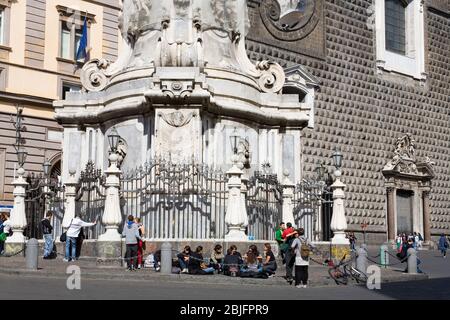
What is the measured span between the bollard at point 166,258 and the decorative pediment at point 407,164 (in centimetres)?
2707

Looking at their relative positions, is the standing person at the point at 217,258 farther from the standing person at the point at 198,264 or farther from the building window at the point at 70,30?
the building window at the point at 70,30

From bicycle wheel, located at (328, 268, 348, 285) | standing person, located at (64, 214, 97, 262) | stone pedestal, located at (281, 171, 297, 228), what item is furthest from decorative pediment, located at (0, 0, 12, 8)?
bicycle wheel, located at (328, 268, 348, 285)

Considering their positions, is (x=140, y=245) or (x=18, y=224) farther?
(x=18, y=224)

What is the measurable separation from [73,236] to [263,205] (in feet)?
14.4

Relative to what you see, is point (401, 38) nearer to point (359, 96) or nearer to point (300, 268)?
point (359, 96)

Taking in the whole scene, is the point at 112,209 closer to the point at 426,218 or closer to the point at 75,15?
the point at 75,15

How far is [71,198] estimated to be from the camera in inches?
673

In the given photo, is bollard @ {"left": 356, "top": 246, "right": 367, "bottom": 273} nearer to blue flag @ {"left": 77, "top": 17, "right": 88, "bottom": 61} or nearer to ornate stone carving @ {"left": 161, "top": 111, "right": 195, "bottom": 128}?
ornate stone carving @ {"left": 161, "top": 111, "right": 195, "bottom": 128}

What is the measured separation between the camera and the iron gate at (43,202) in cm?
1773

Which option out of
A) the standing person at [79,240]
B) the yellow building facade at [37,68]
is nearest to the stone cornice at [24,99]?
the yellow building facade at [37,68]

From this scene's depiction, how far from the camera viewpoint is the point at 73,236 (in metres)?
15.6

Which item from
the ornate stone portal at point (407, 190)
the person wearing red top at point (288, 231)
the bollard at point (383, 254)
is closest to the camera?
the person wearing red top at point (288, 231)

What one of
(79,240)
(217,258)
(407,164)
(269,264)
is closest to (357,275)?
(269,264)
